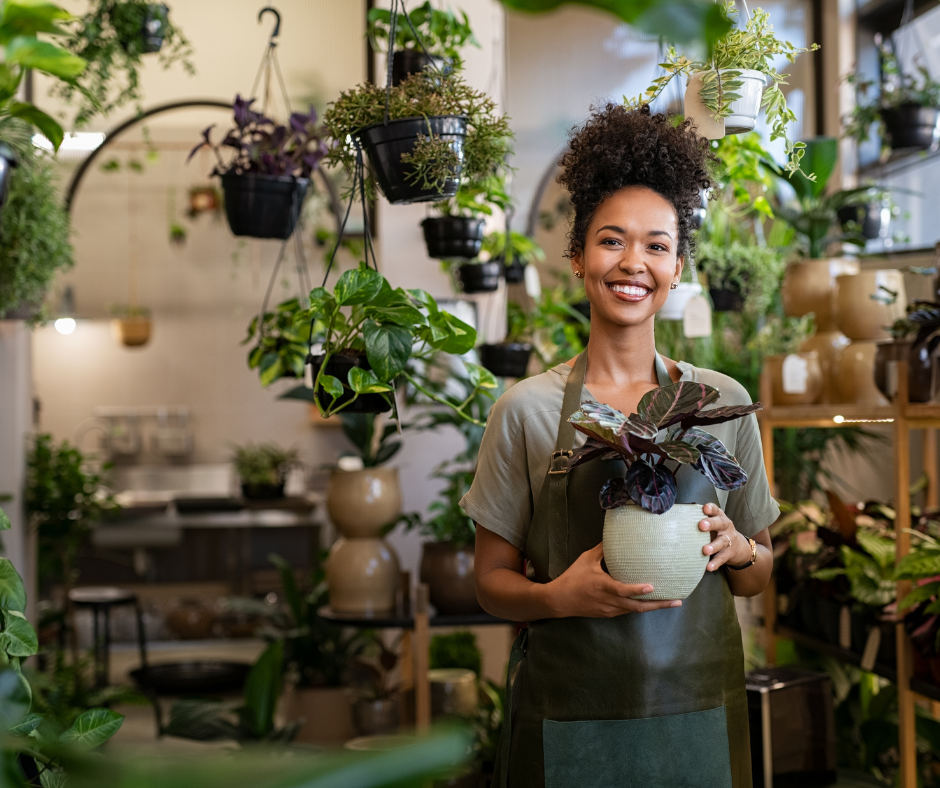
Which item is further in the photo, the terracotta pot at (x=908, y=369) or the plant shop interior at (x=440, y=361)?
the terracotta pot at (x=908, y=369)

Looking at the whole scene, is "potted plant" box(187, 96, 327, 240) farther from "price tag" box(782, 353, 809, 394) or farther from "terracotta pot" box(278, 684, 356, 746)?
"terracotta pot" box(278, 684, 356, 746)

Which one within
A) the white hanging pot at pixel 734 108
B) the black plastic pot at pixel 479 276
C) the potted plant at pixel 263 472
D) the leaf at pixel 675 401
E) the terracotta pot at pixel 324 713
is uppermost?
the white hanging pot at pixel 734 108

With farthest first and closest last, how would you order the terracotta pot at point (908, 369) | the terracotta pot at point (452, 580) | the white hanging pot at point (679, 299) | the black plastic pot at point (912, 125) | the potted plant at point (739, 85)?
the black plastic pot at point (912, 125) → the terracotta pot at point (452, 580) → the white hanging pot at point (679, 299) → the terracotta pot at point (908, 369) → the potted plant at point (739, 85)

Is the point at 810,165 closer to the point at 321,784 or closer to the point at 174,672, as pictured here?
the point at 321,784

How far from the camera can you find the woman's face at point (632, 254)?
4.23 feet

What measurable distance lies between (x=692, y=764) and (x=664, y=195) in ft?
2.58

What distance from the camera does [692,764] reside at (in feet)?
4.16

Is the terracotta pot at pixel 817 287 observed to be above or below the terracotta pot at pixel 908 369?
above

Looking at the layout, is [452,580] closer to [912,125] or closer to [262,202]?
[262,202]

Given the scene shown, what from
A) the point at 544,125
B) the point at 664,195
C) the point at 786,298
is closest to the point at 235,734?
the point at 786,298

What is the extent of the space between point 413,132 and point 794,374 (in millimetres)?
1373

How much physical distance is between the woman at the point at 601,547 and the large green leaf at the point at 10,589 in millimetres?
602

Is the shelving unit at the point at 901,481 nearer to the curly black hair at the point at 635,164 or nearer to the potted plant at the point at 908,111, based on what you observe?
the curly black hair at the point at 635,164

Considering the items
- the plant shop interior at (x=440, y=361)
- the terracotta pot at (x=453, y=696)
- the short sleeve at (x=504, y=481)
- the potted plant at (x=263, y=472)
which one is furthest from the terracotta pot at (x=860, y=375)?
the potted plant at (x=263, y=472)
